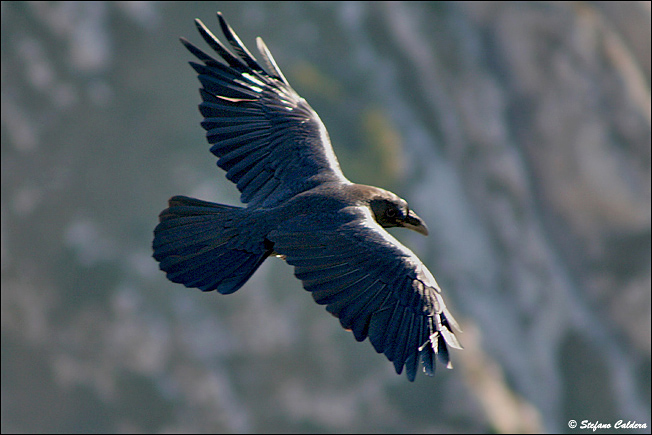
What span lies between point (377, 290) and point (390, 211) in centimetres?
124

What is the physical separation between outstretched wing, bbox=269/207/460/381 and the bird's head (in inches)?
25.8

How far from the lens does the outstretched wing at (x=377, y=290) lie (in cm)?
499

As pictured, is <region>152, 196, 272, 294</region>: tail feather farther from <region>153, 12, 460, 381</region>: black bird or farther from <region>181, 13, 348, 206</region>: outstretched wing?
<region>181, 13, 348, 206</region>: outstretched wing

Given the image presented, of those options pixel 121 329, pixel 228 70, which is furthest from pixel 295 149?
pixel 121 329

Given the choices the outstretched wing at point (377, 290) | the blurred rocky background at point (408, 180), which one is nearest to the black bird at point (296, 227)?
the outstretched wing at point (377, 290)

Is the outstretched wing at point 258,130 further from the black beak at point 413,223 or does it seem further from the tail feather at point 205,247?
the black beak at point 413,223

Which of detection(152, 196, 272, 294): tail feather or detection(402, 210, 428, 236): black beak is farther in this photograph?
detection(402, 210, 428, 236): black beak

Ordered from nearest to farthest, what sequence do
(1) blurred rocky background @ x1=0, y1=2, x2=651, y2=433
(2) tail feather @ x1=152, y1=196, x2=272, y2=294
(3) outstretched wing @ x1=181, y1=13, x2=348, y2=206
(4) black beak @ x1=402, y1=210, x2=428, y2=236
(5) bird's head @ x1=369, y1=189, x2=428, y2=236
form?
(2) tail feather @ x1=152, y1=196, x2=272, y2=294 < (5) bird's head @ x1=369, y1=189, x2=428, y2=236 < (3) outstretched wing @ x1=181, y1=13, x2=348, y2=206 < (4) black beak @ x1=402, y1=210, x2=428, y2=236 < (1) blurred rocky background @ x1=0, y1=2, x2=651, y2=433

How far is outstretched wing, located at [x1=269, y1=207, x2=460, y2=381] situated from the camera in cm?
499

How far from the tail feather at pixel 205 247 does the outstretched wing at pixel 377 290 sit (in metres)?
0.36

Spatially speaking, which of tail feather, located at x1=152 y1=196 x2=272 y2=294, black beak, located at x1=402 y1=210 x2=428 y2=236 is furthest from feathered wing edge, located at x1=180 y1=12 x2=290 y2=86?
black beak, located at x1=402 y1=210 x2=428 y2=236

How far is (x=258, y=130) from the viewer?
258 inches

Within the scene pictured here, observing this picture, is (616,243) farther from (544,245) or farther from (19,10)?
(19,10)

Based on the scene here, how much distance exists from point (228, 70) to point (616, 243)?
10124mm
